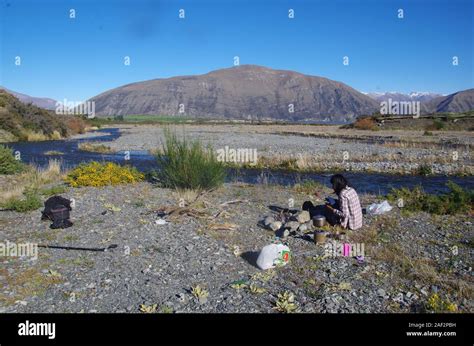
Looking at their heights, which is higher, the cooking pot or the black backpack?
the black backpack

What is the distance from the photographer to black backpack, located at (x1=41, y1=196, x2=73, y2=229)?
31.2ft

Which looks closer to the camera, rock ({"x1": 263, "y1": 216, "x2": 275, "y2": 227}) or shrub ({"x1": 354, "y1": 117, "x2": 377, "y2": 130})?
rock ({"x1": 263, "y1": 216, "x2": 275, "y2": 227})

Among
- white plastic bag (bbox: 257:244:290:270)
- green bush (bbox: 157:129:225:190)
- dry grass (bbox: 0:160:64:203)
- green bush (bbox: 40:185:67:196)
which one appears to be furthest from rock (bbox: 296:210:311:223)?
dry grass (bbox: 0:160:64:203)

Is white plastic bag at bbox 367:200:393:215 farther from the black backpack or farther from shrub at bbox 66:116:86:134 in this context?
shrub at bbox 66:116:86:134

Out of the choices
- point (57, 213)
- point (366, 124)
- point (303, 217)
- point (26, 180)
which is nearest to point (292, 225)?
point (303, 217)

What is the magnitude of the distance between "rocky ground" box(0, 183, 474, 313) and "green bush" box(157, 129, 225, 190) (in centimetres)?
226

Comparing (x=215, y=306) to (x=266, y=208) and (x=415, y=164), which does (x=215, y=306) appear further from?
(x=415, y=164)

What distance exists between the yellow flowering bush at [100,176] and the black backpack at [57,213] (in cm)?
410

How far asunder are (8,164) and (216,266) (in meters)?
13.0

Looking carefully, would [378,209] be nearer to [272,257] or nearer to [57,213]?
[272,257]

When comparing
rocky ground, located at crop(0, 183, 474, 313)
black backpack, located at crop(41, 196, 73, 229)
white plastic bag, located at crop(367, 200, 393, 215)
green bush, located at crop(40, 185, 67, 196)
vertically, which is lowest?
rocky ground, located at crop(0, 183, 474, 313)

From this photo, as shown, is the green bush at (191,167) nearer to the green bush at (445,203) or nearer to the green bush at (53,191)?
the green bush at (53,191)
